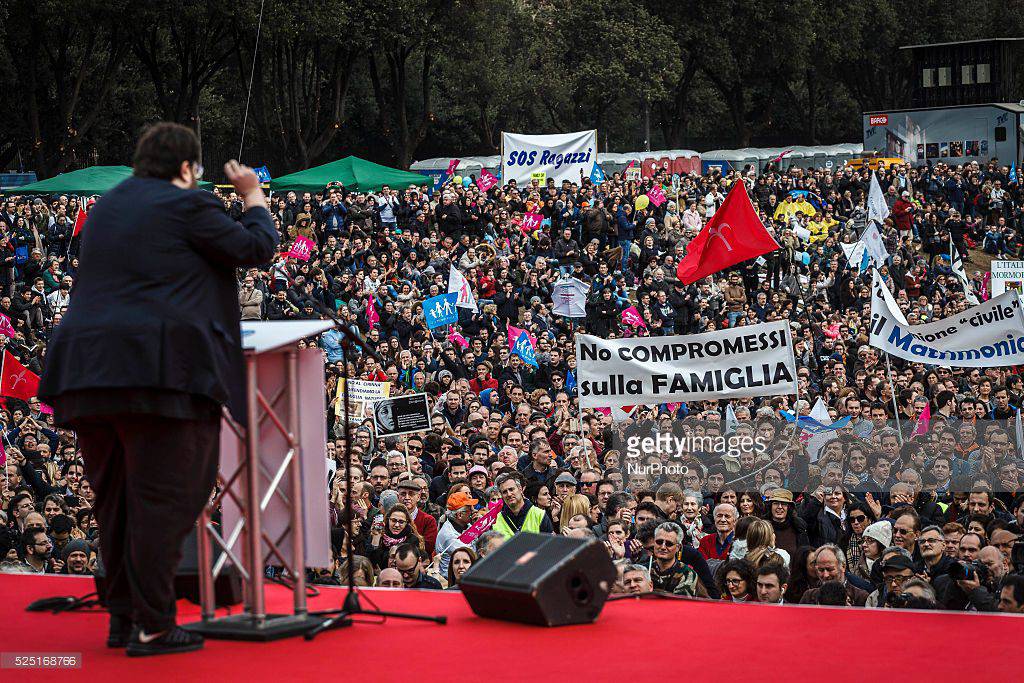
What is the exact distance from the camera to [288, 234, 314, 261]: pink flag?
22703mm

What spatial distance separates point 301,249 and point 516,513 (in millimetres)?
13466

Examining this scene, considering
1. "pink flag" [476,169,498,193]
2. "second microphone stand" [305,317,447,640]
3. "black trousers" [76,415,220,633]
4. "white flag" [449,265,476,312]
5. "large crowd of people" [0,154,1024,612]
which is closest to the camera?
"black trousers" [76,415,220,633]

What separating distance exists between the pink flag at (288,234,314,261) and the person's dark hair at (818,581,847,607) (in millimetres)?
16284

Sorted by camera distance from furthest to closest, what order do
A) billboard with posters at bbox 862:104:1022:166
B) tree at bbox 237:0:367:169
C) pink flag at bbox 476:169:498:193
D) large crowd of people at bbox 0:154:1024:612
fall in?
billboard with posters at bbox 862:104:1022:166 → tree at bbox 237:0:367:169 → pink flag at bbox 476:169:498:193 → large crowd of people at bbox 0:154:1024:612

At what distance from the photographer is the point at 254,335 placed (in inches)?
168

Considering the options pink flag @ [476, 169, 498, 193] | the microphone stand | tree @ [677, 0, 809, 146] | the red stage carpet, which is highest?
tree @ [677, 0, 809, 146]

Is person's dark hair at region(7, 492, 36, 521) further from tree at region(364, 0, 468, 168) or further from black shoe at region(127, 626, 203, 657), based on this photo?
tree at region(364, 0, 468, 168)

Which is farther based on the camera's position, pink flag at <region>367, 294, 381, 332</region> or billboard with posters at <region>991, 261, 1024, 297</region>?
pink flag at <region>367, 294, 381, 332</region>

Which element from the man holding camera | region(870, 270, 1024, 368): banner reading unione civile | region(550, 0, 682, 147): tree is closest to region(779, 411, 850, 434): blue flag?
region(870, 270, 1024, 368): banner reading unione civile

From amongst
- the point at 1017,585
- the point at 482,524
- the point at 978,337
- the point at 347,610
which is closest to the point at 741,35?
the point at 978,337

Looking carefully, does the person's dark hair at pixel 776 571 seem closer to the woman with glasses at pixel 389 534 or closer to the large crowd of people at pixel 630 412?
the large crowd of people at pixel 630 412

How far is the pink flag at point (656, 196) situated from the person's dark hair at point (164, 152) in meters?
24.0

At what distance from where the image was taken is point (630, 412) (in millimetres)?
14695

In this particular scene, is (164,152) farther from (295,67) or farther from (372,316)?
(295,67)
